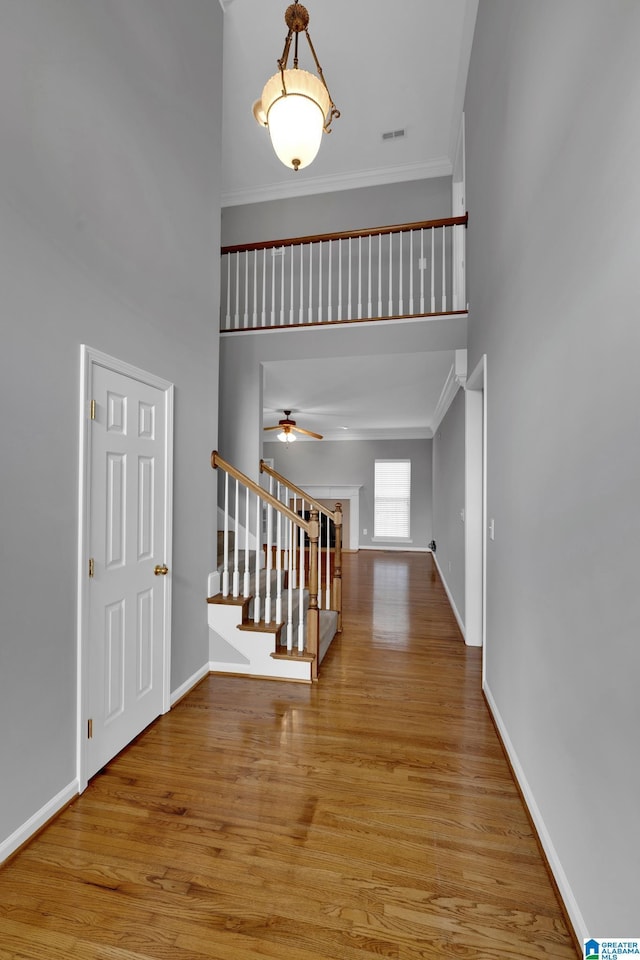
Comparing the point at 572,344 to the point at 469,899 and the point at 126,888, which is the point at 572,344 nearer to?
the point at 469,899

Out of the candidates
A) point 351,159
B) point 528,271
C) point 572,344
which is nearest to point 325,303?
point 351,159

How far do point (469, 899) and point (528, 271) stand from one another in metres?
2.51

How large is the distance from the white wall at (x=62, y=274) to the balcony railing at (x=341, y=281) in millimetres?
1719

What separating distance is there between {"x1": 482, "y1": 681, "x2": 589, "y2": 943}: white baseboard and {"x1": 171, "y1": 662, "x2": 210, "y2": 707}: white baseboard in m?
2.01

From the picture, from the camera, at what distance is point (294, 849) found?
173 cm

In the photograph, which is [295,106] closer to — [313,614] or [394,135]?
[313,614]

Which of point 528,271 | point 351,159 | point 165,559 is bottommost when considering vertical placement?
point 165,559

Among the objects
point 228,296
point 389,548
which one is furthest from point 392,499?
point 228,296

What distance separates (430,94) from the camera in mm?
4523

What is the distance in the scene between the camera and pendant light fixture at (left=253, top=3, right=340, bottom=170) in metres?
2.27

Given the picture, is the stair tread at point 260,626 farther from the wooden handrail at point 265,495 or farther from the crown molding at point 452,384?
the crown molding at point 452,384

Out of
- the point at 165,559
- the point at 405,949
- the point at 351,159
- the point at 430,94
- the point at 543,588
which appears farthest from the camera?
the point at 351,159

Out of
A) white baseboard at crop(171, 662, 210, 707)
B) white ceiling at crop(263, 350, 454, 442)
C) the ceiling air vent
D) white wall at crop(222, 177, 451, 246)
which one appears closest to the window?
white ceiling at crop(263, 350, 454, 442)

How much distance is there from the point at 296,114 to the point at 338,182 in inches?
154
